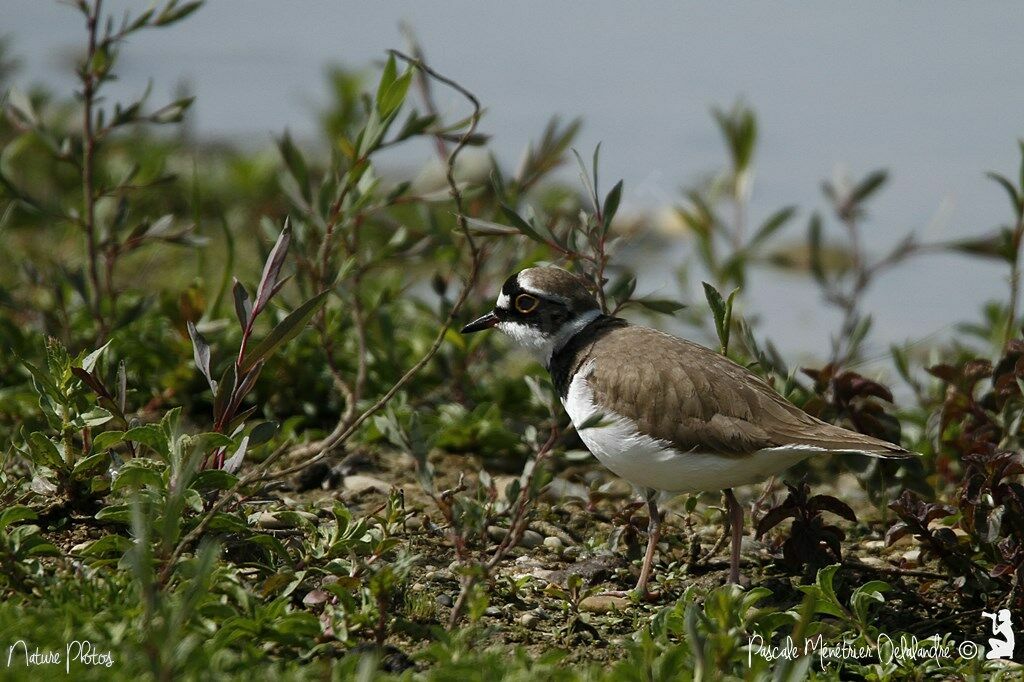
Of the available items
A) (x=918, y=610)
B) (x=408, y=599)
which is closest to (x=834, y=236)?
(x=918, y=610)

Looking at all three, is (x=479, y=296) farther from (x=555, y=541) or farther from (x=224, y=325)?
(x=555, y=541)

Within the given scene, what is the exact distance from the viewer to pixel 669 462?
421 centimetres

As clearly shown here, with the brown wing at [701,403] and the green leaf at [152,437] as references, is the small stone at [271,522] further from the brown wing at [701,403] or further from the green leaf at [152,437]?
the brown wing at [701,403]

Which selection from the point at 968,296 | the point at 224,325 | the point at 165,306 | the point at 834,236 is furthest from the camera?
the point at 834,236

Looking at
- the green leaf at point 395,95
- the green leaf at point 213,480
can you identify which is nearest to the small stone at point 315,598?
the green leaf at point 213,480

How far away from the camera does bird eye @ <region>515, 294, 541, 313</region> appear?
5.00 meters

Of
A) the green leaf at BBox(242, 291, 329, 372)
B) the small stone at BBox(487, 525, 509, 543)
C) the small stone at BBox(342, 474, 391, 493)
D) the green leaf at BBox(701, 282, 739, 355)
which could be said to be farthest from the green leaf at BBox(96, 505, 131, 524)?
the green leaf at BBox(701, 282, 739, 355)

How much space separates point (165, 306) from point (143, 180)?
0.61 m

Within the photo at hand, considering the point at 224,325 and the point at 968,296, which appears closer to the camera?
the point at 224,325

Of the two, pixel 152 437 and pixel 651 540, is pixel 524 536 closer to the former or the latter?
pixel 651 540

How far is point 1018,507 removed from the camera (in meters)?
4.05

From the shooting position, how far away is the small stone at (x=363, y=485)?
4973 millimetres

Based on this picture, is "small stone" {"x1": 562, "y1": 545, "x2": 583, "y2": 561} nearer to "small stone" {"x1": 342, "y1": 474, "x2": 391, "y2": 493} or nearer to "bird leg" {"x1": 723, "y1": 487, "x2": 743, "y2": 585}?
"bird leg" {"x1": 723, "y1": 487, "x2": 743, "y2": 585}

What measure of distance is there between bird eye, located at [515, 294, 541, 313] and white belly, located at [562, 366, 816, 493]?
0.81 m
